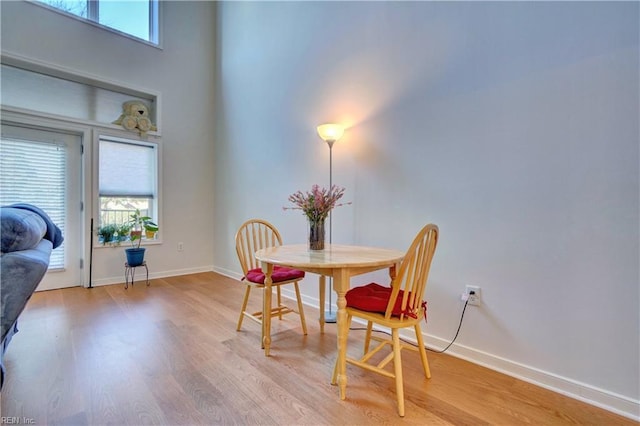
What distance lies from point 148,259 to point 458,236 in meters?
3.96

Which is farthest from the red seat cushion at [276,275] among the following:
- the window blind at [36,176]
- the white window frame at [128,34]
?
the white window frame at [128,34]

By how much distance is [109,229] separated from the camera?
147 inches

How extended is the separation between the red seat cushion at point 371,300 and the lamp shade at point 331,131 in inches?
56.3

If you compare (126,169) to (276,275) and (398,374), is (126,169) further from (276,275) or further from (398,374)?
(398,374)

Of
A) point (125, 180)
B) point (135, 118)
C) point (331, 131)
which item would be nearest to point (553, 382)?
point (331, 131)

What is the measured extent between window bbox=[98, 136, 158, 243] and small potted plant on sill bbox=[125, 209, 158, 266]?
149mm

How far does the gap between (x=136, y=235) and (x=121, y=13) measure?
300 centimetres

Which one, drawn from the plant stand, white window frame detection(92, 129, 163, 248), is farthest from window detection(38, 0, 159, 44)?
the plant stand

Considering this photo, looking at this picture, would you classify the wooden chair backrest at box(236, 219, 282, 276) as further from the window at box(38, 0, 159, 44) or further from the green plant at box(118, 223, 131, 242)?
the window at box(38, 0, 159, 44)

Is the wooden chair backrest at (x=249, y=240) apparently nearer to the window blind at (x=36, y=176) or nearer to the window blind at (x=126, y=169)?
the window blind at (x=126, y=169)

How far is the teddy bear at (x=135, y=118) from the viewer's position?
12.7 ft

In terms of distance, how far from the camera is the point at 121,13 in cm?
397

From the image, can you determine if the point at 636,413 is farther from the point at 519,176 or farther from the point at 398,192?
the point at 398,192
